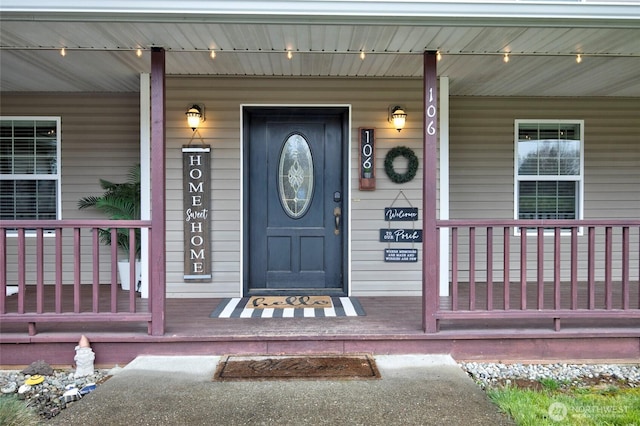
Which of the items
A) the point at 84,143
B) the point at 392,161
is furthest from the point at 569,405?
the point at 84,143

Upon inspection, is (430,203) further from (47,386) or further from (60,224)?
(47,386)

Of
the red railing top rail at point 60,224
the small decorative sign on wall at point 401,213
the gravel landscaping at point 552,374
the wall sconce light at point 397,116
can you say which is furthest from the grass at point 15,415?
the wall sconce light at point 397,116

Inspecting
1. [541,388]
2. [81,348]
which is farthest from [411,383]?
[81,348]

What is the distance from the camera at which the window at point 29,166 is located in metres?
5.01

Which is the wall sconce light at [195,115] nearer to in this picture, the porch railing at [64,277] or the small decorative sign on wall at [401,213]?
the porch railing at [64,277]

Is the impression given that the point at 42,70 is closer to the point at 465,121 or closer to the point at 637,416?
the point at 465,121

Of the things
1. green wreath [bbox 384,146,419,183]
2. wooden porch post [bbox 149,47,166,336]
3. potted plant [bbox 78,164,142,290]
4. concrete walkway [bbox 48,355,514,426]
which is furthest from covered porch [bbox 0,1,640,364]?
concrete walkway [bbox 48,355,514,426]

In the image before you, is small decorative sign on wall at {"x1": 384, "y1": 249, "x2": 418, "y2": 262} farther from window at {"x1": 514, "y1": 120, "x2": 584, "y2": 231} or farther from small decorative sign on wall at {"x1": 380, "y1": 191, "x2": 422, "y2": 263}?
window at {"x1": 514, "y1": 120, "x2": 584, "y2": 231}

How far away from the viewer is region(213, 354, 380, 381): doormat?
2.88 m

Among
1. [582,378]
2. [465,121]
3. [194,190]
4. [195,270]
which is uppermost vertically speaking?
[465,121]

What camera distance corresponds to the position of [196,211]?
4516mm

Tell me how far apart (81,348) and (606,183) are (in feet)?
19.1

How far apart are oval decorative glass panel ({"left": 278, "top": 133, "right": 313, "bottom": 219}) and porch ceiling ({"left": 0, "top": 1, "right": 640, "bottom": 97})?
2.49ft

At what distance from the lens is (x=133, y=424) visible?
2.33 m
